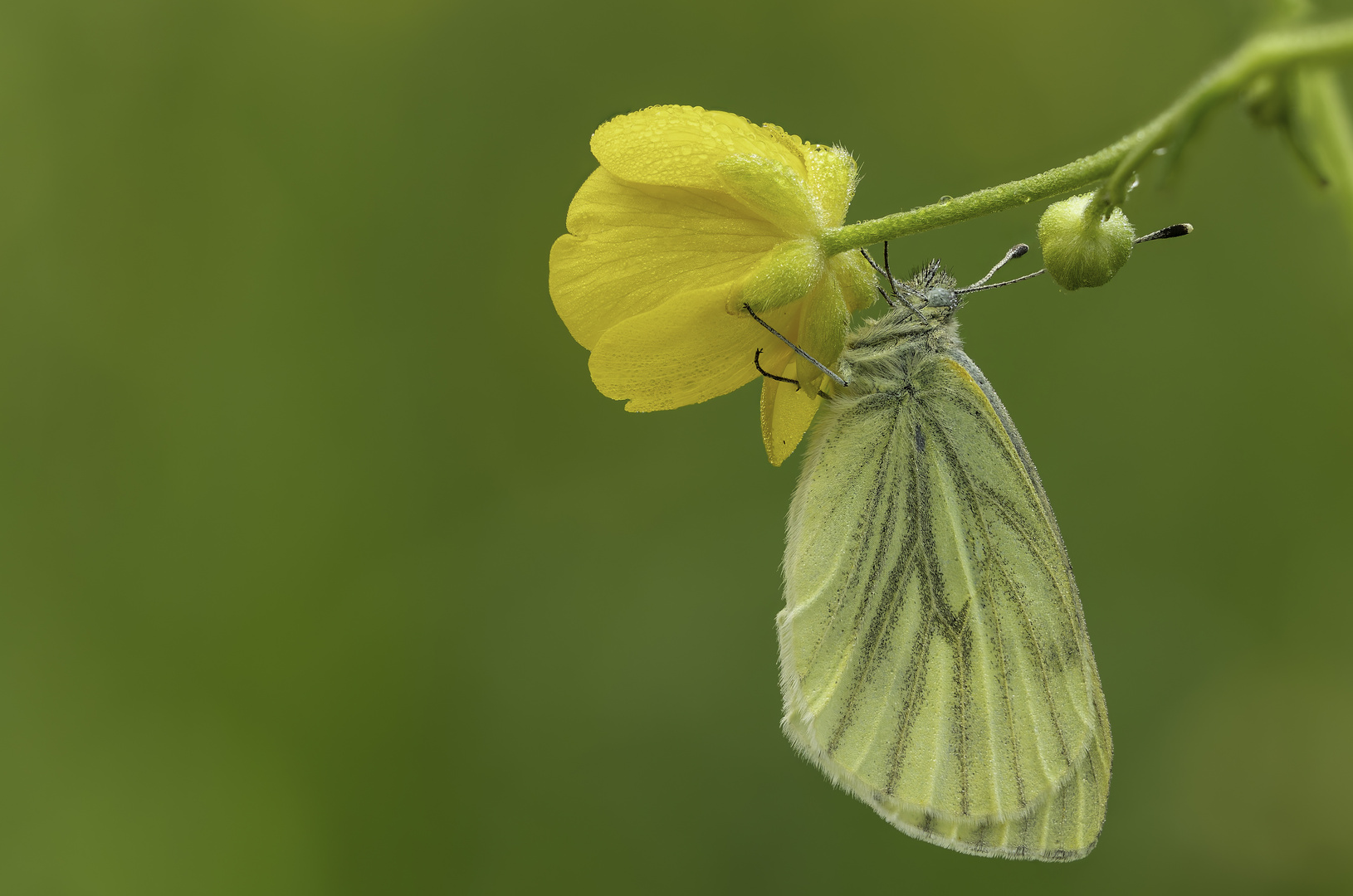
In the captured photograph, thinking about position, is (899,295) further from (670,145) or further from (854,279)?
(670,145)

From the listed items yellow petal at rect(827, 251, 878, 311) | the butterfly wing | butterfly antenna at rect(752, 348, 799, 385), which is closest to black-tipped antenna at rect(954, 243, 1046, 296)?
the butterfly wing

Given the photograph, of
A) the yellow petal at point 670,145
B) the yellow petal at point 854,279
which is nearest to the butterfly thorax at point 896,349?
the yellow petal at point 854,279

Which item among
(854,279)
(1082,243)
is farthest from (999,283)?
(1082,243)

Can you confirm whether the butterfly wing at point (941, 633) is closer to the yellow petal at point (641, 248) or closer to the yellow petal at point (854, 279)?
the yellow petal at point (854, 279)

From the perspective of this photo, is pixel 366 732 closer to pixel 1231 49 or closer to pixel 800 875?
pixel 800 875

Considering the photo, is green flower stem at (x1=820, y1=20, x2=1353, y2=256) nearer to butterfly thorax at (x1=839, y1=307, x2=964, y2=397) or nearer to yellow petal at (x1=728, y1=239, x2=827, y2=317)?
yellow petal at (x1=728, y1=239, x2=827, y2=317)

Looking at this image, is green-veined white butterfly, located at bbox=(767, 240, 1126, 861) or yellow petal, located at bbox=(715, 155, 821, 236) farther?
green-veined white butterfly, located at bbox=(767, 240, 1126, 861)
